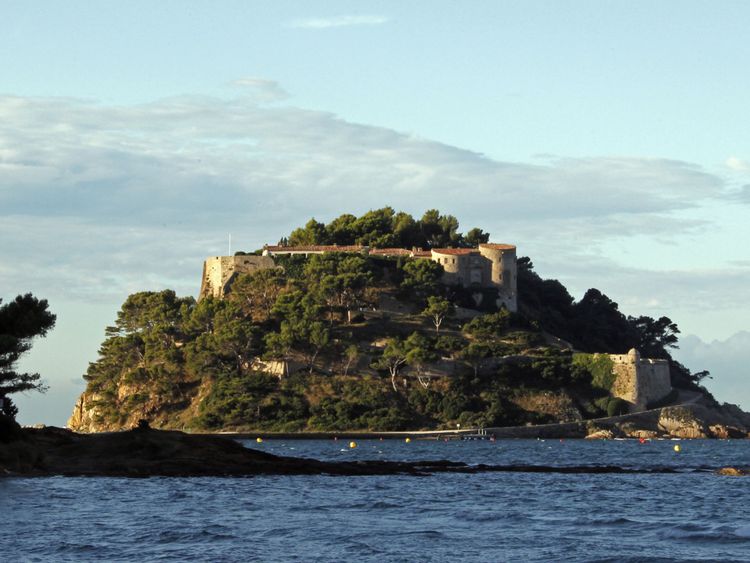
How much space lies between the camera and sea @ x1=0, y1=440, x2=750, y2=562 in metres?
36.2

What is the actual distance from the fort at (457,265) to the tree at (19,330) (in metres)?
75.0

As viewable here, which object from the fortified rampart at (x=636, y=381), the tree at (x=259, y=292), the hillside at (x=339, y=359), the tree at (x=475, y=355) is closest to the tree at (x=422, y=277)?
the hillside at (x=339, y=359)

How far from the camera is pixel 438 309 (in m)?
126

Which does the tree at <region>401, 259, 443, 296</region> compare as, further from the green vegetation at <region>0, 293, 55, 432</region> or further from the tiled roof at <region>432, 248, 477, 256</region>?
the green vegetation at <region>0, 293, 55, 432</region>

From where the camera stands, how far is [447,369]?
399ft

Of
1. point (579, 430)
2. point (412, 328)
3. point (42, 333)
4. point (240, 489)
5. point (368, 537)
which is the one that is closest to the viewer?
point (368, 537)

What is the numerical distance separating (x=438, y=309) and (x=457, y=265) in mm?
9508

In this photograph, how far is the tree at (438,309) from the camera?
126 metres

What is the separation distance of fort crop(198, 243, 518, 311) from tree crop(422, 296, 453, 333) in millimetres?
6363

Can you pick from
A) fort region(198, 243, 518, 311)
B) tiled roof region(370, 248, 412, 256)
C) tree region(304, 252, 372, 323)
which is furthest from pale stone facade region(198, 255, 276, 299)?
tiled roof region(370, 248, 412, 256)

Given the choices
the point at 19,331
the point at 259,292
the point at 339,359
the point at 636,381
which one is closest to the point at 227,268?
the point at 259,292

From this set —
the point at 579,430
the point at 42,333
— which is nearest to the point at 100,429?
the point at 579,430

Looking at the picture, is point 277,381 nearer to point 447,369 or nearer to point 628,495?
point 447,369

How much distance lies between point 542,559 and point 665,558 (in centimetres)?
308
